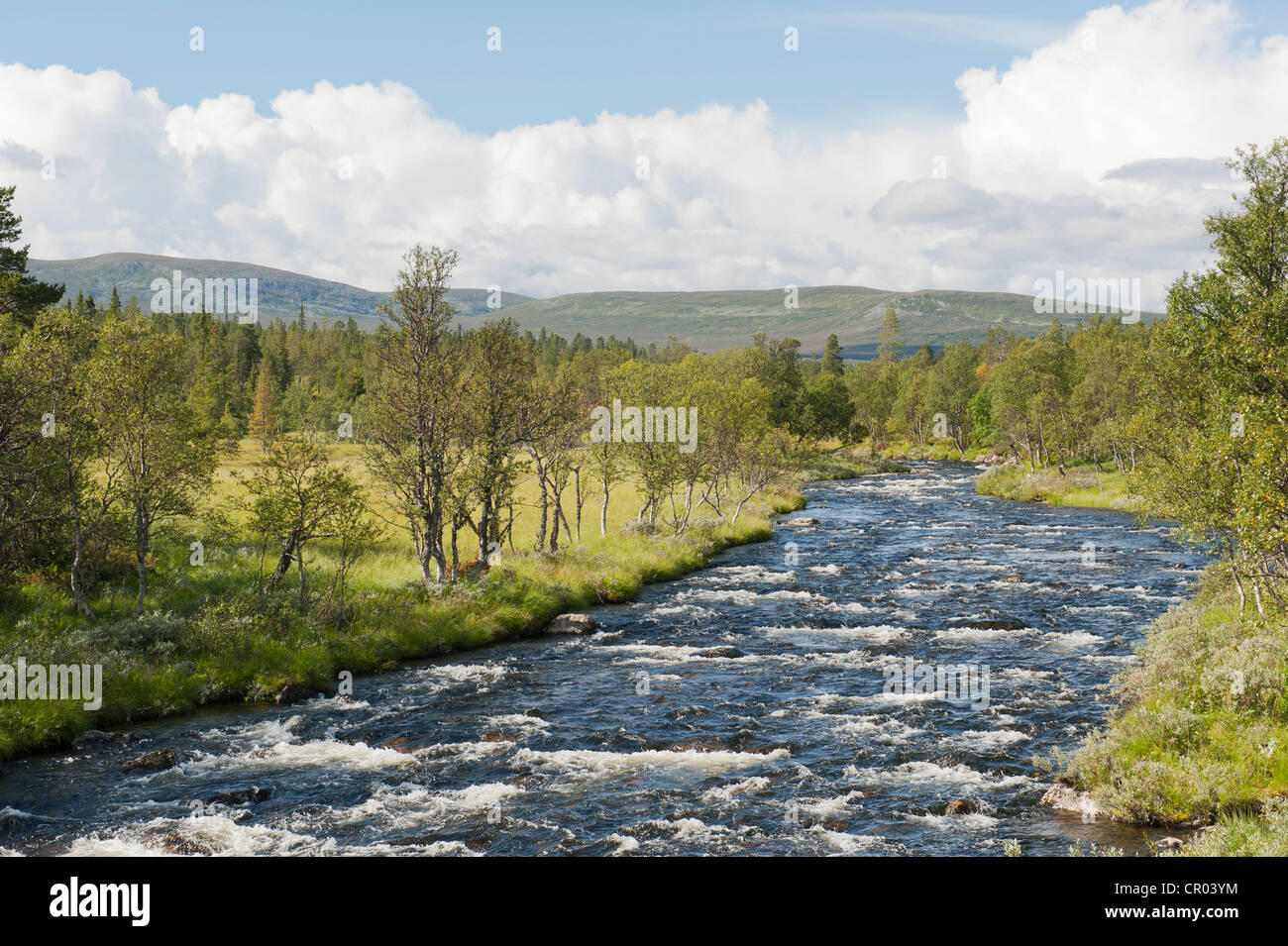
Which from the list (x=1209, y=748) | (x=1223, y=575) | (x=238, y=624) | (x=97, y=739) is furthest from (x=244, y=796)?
(x=1223, y=575)

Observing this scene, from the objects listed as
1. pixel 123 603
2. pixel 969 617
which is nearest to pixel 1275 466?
pixel 969 617

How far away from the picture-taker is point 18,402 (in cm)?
2430

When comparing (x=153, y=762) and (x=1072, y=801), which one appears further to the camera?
(x=153, y=762)

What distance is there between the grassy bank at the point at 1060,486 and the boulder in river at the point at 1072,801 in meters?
67.9

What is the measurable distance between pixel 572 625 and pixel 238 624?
14.1 metres

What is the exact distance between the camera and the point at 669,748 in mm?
24594

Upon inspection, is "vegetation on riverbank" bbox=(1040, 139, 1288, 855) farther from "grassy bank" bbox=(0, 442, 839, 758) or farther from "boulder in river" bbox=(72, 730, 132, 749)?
"boulder in river" bbox=(72, 730, 132, 749)

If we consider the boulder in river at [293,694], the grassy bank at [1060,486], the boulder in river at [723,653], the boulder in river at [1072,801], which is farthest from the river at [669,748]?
the grassy bank at [1060,486]

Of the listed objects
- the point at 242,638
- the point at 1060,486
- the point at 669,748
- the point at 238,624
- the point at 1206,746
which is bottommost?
the point at 669,748

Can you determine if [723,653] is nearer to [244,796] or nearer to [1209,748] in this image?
[1209,748]

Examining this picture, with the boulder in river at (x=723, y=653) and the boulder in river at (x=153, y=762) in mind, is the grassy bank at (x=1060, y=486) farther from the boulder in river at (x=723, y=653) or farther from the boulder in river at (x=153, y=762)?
the boulder in river at (x=153, y=762)

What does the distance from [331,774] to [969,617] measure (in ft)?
95.7

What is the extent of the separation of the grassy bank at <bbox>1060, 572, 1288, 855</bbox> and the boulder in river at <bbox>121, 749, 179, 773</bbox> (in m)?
22.4

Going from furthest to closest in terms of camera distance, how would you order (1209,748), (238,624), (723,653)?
(723,653) → (238,624) → (1209,748)
